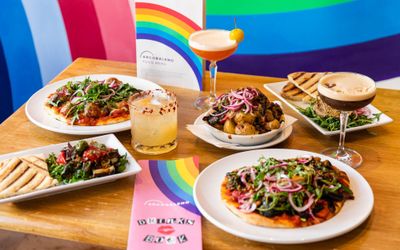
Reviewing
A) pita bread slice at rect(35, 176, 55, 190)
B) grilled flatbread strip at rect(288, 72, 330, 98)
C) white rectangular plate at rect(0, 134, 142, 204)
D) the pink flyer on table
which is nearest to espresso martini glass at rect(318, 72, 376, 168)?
grilled flatbread strip at rect(288, 72, 330, 98)

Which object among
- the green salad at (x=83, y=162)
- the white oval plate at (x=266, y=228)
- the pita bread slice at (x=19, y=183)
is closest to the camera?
the white oval plate at (x=266, y=228)

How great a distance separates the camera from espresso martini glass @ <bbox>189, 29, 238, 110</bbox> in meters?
2.04

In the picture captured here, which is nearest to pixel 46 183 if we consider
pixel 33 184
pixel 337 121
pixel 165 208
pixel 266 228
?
pixel 33 184

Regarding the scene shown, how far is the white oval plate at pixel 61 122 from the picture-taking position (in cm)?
186

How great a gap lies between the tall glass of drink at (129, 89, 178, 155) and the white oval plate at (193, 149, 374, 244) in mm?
237

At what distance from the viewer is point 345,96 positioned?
1624 mm

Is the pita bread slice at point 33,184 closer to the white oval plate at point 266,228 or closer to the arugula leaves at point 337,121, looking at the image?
the white oval plate at point 266,228

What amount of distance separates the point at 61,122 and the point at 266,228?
907 millimetres

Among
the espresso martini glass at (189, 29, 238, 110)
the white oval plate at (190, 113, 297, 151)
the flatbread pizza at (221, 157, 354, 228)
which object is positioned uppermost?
the espresso martini glass at (189, 29, 238, 110)

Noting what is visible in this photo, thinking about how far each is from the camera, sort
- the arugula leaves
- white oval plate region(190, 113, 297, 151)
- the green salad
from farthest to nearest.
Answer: the arugula leaves → white oval plate region(190, 113, 297, 151) → the green salad

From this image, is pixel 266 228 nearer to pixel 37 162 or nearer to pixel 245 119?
pixel 245 119

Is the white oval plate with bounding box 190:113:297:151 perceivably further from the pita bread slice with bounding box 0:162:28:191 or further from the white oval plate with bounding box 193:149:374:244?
the pita bread slice with bounding box 0:162:28:191

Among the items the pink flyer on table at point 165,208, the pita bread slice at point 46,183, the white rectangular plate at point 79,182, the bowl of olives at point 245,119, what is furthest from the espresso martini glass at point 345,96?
the pita bread slice at point 46,183

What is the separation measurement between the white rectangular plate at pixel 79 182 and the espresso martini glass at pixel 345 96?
612mm
